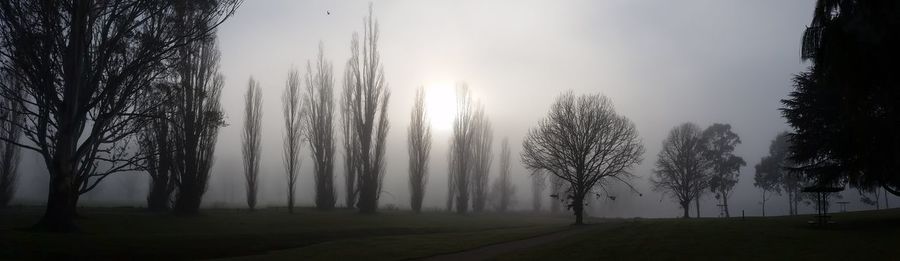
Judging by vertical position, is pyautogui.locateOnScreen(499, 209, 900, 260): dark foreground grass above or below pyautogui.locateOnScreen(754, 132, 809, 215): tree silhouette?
below

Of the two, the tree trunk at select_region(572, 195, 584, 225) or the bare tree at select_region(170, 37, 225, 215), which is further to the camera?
the tree trunk at select_region(572, 195, 584, 225)

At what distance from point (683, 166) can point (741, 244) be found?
42407 mm

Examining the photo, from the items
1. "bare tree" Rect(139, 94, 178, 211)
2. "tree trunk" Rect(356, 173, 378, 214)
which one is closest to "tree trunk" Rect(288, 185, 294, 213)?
"tree trunk" Rect(356, 173, 378, 214)

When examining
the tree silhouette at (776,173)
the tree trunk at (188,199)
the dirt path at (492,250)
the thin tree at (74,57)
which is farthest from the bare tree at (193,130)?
the tree silhouette at (776,173)

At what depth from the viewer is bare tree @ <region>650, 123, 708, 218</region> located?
201ft

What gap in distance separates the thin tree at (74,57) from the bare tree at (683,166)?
51.6 meters

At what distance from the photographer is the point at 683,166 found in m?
61.4

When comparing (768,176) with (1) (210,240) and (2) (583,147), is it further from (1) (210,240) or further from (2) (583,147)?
(1) (210,240)

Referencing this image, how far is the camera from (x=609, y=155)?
1773 inches

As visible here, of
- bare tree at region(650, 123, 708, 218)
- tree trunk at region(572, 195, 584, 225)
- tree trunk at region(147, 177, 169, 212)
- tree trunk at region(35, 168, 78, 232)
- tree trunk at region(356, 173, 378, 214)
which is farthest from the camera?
bare tree at region(650, 123, 708, 218)

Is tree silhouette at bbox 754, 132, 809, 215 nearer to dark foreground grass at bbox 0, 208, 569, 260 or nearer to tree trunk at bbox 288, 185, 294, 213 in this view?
dark foreground grass at bbox 0, 208, 569, 260

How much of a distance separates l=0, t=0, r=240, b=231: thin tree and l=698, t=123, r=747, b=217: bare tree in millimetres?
56543

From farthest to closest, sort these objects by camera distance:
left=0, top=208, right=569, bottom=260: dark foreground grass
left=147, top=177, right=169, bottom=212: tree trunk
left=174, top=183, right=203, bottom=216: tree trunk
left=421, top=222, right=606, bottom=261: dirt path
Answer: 1. left=147, top=177, right=169, bottom=212: tree trunk
2. left=174, top=183, right=203, bottom=216: tree trunk
3. left=421, top=222, right=606, bottom=261: dirt path
4. left=0, top=208, right=569, bottom=260: dark foreground grass

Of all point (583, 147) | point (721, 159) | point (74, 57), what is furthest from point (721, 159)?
point (74, 57)
